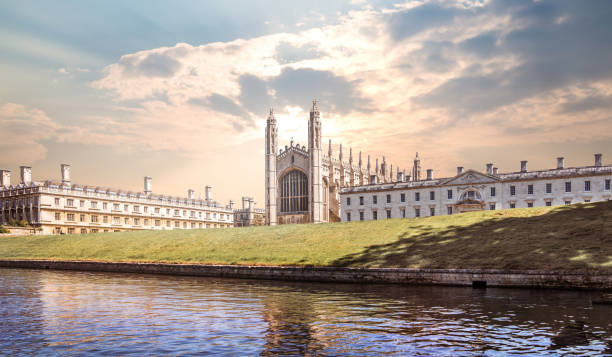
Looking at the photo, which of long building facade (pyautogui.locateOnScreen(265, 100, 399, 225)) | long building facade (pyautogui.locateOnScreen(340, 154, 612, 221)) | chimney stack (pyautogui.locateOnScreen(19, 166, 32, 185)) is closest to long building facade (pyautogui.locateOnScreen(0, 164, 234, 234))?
chimney stack (pyautogui.locateOnScreen(19, 166, 32, 185))

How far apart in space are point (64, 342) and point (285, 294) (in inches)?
417

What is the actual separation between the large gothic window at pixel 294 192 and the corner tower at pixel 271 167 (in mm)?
1723

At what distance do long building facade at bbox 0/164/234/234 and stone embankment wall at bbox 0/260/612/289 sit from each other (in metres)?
50.8

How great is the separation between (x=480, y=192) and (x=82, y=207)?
61.5 m

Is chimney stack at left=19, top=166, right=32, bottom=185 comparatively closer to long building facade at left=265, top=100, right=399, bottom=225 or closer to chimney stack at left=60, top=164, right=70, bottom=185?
chimney stack at left=60, top=164, right=70, bottom=185

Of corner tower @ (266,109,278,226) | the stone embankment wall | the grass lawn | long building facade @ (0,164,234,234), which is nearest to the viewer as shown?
the stone embankment wall

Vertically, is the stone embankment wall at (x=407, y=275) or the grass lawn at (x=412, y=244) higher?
the grass lawn at (x=412, y=244)

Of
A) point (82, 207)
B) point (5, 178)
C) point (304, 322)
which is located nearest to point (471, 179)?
point (82, 207)

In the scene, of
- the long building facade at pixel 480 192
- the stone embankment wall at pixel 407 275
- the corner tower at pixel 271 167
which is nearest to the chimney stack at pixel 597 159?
the long building facade at pixel 480 192

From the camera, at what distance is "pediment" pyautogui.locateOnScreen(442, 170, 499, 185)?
71.5 metres

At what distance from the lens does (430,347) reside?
35.3ft

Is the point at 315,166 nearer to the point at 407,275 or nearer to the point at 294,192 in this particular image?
the point at 294,192

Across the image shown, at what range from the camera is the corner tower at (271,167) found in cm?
8988

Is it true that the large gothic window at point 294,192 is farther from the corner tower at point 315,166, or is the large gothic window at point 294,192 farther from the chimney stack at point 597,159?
the chimney stack at point 597,159
